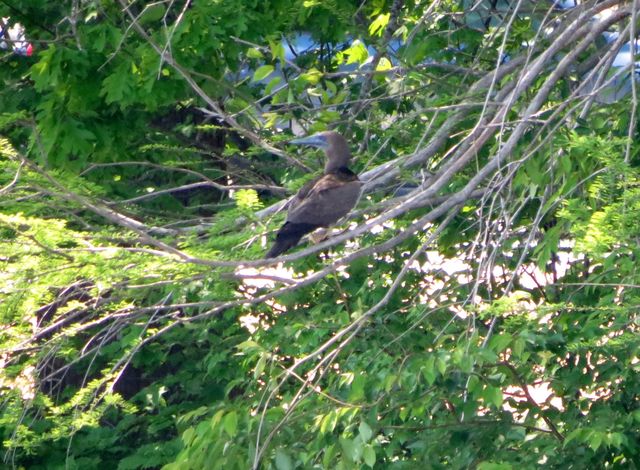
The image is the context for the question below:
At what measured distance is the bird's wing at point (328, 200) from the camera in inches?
208

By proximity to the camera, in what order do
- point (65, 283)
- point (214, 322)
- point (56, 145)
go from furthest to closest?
1. point (214, 322)
2. point (56, 145)
3. point (65, 283)

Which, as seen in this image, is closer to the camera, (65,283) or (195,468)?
(65,283)

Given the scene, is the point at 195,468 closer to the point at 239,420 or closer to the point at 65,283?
the point at 239,420

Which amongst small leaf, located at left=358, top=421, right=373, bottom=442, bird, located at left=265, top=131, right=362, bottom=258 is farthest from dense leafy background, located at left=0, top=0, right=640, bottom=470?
bird, located at left=265, top=131, right=362, bottom=258

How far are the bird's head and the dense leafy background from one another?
122mm

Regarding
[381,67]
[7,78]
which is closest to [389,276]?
[381,67]

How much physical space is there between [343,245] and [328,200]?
520 mm

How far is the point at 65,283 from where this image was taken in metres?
3.99

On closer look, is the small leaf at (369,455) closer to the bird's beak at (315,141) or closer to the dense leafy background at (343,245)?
the dense leafy background at (343,245)

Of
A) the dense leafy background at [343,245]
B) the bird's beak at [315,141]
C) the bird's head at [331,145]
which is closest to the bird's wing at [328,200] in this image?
the dense leafy background at [343,245]

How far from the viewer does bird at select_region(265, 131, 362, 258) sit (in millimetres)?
4977

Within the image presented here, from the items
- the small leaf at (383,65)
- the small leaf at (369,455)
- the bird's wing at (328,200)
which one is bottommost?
the small leaf at (369,455)

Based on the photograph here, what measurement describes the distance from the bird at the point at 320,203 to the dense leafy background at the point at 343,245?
11 centimetres

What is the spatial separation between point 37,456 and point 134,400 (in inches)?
29.8
